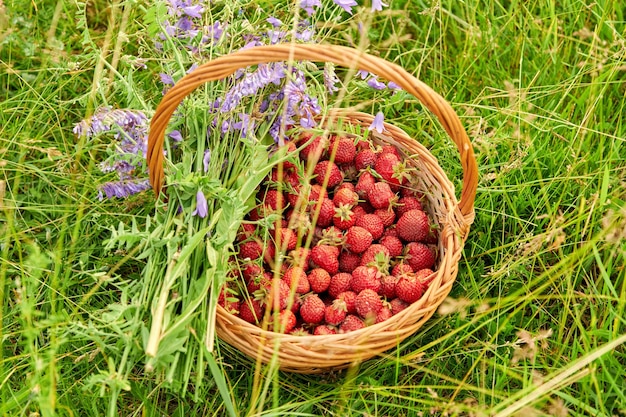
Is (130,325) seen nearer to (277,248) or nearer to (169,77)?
(277,248)

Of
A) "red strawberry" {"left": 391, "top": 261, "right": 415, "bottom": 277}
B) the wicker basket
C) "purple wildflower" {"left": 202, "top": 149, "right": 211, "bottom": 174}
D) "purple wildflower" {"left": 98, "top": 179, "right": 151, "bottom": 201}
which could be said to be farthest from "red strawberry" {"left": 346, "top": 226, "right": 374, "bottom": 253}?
"purple wildflower" {"left": 98, "top": 179, "right": 151, "bottom": 201}

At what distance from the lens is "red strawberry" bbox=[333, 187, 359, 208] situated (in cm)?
214

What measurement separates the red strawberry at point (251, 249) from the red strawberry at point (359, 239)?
26 cm

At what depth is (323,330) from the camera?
193 cm

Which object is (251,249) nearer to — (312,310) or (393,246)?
(312,310)

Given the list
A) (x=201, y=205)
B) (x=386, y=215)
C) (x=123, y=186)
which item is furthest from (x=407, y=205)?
(x=123, y=186)

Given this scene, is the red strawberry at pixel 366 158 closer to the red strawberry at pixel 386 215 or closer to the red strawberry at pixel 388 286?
the red strawberry at pixel 386 215

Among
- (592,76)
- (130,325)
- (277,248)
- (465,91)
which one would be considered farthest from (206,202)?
(592,76)

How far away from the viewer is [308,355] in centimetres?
177

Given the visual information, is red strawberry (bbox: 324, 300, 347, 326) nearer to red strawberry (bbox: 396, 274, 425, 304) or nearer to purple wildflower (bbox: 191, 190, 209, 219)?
red strawberry (bbox: 396, 274, 425, 304)

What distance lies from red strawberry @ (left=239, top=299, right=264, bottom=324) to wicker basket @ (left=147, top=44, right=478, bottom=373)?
90mm

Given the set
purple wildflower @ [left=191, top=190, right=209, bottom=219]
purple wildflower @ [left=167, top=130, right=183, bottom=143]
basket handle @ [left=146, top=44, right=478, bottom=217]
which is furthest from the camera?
purple wildflower @ [left=167, top=130, right=183, bottom=143]

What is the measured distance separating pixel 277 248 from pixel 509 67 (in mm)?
1202

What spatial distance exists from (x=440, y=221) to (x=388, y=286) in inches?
10.1
